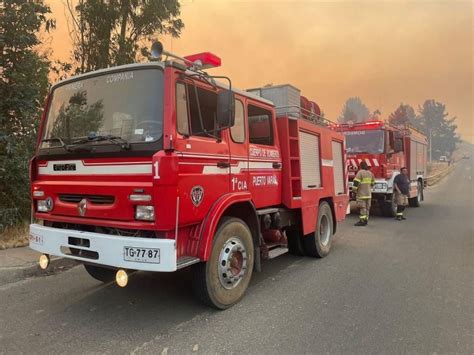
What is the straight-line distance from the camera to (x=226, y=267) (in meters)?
4.32

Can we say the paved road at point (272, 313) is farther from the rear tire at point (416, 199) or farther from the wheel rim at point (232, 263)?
the rear tire at point (416, 199)

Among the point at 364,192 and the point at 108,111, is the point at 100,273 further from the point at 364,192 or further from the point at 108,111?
the point at 364,192

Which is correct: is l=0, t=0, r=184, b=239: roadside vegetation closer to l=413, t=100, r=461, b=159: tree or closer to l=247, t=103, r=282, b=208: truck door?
l=247, t=103, r=282, b=208: truck door

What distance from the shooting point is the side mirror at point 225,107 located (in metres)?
4.00

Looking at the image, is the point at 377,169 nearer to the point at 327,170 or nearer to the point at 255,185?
the point at 327,170

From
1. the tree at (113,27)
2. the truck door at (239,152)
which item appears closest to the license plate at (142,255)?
the truck door at (239,152)

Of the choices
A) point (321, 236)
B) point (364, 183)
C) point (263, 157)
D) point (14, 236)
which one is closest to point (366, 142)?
point (364, 183)

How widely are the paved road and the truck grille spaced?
1190 millimetres

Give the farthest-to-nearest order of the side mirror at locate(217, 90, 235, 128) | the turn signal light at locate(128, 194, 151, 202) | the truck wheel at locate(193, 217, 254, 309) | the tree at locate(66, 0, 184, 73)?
the tree at locate(66, 0, 184, 73)
the truck wheel at locate(193, 217, 254, 309)
the side mirror at locate(217, 90, 235, 128)
the turn signal light at locate(128, 194, 151, 202)

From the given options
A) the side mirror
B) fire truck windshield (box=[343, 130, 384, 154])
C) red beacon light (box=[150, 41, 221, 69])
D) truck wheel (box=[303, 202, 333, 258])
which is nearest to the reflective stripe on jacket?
fire truck windshield (box=[343, 130, 384, 154])

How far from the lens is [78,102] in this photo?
4309 mm

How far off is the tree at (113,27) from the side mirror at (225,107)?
7.08 m

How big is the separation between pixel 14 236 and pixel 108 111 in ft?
14.5

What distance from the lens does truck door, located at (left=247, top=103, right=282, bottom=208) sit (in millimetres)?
5000
